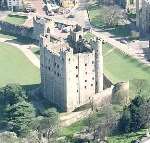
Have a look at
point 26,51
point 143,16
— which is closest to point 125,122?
point 26,51

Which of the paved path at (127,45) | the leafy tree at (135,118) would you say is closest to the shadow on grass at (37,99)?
the leafy tree at (135,118)

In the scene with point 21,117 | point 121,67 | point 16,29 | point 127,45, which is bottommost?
point 21,117

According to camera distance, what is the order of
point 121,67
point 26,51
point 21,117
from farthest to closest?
point 26,51
point 121,67
point 21,117

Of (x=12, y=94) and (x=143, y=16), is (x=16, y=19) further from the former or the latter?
(x=12, y=94)

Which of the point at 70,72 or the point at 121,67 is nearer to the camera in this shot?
the point at 70,72

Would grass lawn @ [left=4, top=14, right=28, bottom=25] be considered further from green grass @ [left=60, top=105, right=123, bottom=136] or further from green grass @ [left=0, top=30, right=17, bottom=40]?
green grass @ [left=60, top=105, right=123, bottom=136]

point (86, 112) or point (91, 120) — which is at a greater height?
point (91, 120)

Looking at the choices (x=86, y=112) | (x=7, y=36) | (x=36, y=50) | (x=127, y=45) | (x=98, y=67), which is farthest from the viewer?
(x=7, y=36)
